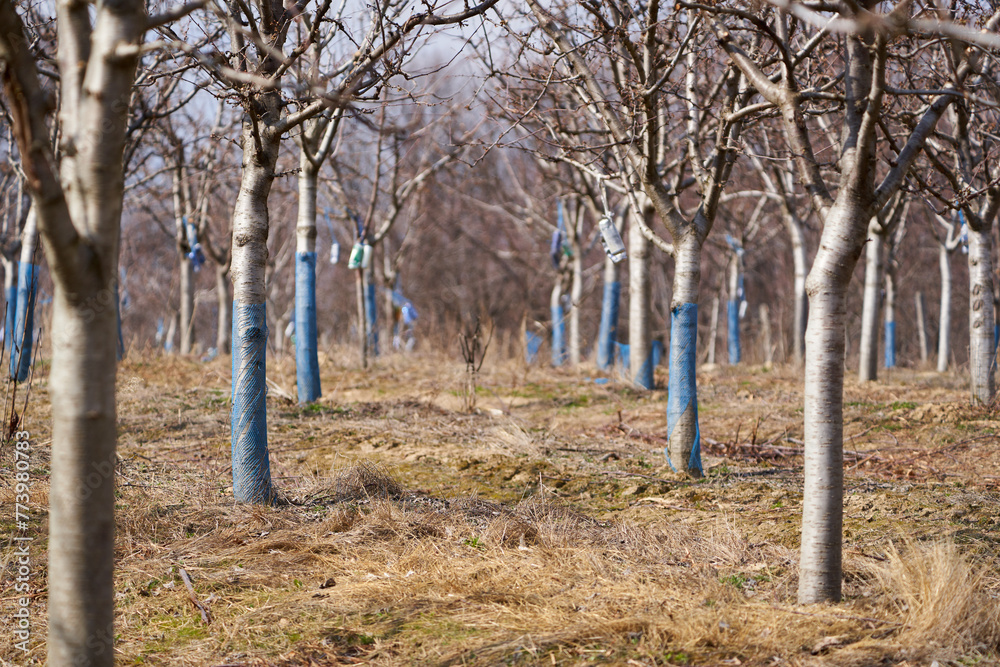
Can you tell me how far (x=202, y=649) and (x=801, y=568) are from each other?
2.32 metres

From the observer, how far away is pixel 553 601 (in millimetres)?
3148

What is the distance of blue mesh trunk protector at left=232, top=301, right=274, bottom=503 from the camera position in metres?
4.34

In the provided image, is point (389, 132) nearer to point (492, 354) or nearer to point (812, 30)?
point (492, 354)

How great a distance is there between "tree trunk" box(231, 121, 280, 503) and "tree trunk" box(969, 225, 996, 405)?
6946mm

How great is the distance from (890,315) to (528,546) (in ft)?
48.9

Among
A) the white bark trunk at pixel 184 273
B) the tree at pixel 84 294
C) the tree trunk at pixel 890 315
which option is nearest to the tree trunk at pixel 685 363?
the tree at pixel 84 294

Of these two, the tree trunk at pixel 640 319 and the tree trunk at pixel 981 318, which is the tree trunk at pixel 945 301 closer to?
the tree trunk at pixel 981 318

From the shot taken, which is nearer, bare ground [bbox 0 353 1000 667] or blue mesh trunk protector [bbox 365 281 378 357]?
bare ground [bbox 0 353 1000 667]

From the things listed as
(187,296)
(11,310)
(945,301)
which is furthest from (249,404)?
(945,301)

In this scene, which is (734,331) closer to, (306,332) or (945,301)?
(945,301)

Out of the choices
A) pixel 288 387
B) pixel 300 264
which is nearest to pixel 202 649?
pixel 300 264

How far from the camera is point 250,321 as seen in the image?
4.34m

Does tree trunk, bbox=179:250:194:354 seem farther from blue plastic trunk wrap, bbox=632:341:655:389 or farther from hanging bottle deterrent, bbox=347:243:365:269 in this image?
blue plastic trunk wrap, bbox=632:341:655:389

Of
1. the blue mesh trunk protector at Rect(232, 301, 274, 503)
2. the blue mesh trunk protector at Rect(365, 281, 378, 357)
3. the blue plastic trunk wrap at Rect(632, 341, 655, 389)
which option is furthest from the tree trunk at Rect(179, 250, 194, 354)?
the blue mesh trunk protector at Rect(232, 301, 274, 503)
